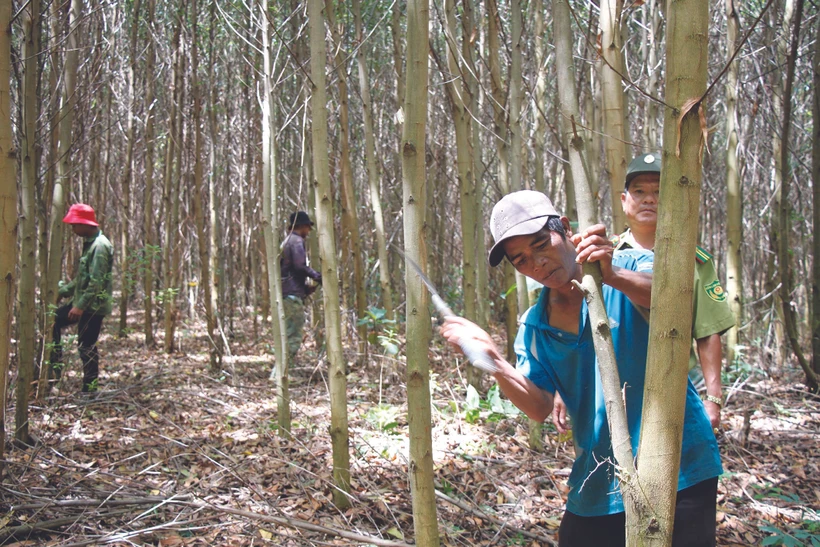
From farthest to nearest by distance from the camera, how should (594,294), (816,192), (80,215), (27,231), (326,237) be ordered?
(80,215) → (816,192) → (27,231) → (326,237) → (594,294)

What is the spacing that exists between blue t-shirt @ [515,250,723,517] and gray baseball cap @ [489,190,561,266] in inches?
11.8

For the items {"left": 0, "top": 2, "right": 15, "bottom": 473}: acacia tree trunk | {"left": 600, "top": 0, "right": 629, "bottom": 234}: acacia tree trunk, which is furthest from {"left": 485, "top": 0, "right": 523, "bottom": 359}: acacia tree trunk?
{"left": 0, "top": 2, "right": 15, "bottom": 473}: acacia tree trunk

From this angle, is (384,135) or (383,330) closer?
(383,330)

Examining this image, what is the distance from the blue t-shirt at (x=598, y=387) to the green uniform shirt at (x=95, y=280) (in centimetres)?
453

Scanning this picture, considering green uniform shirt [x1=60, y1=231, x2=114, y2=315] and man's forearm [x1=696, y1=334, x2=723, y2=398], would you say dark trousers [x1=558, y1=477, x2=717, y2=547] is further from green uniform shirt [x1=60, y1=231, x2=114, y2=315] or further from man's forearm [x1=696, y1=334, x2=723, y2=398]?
green uniform shirt [x1=60, y1=231, x2=114, y2=315]

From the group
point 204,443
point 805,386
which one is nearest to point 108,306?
point 204,443

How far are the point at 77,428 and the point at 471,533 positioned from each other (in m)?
3.01

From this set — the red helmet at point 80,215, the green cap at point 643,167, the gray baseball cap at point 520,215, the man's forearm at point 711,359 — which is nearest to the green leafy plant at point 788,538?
the man's forearm at point 711,359

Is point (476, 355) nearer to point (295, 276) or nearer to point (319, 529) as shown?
point (319, 529)

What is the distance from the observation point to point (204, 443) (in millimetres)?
4121

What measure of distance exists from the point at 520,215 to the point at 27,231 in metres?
3.28

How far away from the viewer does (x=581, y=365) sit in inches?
71.0

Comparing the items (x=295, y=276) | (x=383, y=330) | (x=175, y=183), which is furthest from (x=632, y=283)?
(x=175, y=183)

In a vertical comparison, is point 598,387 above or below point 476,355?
below
